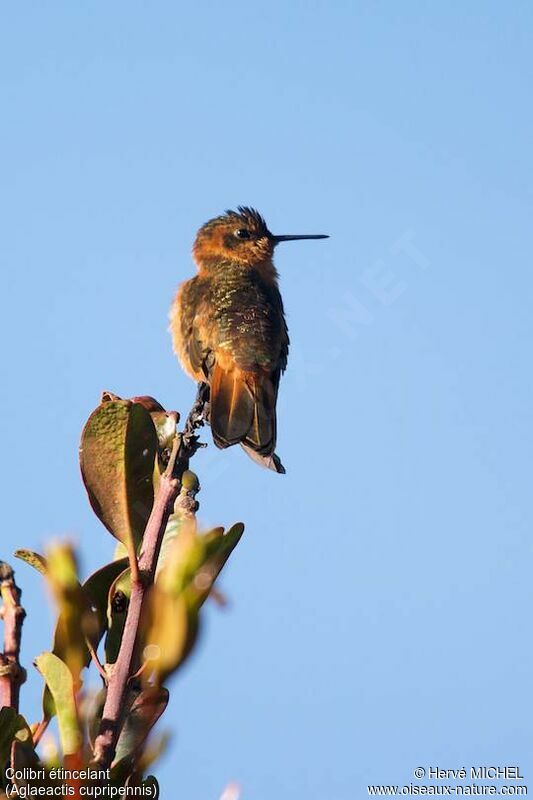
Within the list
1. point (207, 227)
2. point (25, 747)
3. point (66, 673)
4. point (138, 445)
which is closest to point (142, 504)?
point (138, 445)

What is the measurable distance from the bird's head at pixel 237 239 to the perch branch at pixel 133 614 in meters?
5.98

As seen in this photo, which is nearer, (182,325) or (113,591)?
(113,591)

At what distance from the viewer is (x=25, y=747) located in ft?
5.36

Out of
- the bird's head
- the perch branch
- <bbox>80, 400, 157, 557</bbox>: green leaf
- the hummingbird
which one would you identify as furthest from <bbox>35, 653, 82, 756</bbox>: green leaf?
the bird's head

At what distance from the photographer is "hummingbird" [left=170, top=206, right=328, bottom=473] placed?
5.45m

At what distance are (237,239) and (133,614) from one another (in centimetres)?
651

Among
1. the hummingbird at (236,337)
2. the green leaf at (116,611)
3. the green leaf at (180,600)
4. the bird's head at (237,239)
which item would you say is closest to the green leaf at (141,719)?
the green leaf at (180,600)

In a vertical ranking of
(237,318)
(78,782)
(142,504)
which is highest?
(237,318)

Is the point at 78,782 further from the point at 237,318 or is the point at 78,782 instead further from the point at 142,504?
the point at 237,318

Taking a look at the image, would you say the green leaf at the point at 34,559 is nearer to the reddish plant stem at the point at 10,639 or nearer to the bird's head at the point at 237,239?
the reddish plant stem at the point at 10,639

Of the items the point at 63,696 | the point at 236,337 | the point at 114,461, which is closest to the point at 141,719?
the point at 63,696

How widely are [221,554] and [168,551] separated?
0.25 meters

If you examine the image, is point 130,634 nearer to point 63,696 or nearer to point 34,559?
point 63,696

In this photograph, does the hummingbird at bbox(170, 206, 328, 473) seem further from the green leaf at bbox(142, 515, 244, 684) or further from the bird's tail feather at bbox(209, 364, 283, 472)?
the green leaf at bbox(142, 515, 244, 684)
